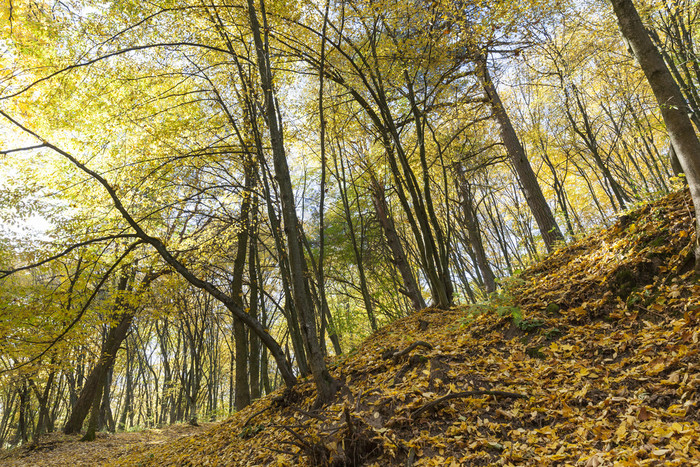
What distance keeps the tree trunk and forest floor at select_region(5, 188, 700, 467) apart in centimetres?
61

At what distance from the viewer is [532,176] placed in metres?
7.69

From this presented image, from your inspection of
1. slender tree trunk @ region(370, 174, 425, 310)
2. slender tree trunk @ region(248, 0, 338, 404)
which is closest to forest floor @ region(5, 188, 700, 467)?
slender tree trunk @ region(248, 0, 338, 404)

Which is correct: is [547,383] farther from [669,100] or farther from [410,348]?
[669,100]

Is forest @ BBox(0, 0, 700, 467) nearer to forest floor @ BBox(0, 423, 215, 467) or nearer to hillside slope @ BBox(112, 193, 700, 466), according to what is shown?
hillside slope @ BBox(112, 193, 700, 466)

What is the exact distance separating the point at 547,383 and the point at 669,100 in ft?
8.55

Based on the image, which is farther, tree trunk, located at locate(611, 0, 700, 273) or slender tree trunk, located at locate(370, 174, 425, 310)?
slender tree trunk, located at locate(370, 174, 425, 310)

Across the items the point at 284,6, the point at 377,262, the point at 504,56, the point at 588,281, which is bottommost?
the point at 588,281

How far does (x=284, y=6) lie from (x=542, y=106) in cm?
927

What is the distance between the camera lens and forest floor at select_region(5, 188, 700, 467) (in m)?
2.13

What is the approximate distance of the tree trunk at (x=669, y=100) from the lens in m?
2.83

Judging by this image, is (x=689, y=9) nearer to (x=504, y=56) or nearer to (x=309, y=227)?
(x=504, y=56)

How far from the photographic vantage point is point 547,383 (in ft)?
9.09

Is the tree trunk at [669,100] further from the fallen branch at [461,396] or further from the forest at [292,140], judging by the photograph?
the fallen branch at [461,396]

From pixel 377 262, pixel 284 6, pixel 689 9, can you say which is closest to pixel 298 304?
pixel 284 6
